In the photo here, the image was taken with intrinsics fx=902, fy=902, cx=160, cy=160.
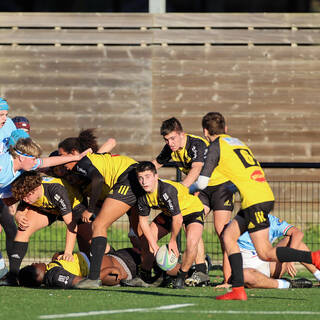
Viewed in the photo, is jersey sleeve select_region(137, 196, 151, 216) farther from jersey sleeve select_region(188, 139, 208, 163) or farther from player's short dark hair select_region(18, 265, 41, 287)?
player's short dark hair select_region(18, 265, 41, 287)

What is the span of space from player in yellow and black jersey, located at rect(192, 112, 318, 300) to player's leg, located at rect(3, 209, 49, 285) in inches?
99.0

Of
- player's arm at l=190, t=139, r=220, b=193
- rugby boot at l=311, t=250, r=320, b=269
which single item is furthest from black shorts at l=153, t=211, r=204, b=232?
rugby boot at l=311, t=250, r=320, b=269

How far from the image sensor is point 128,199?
1022 centimetres

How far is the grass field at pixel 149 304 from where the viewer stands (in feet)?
24.2

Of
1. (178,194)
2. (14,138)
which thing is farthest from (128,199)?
(14,138)

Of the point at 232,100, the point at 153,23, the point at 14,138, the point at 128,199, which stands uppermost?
the point at 153,23

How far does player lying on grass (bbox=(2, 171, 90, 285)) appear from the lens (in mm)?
10086

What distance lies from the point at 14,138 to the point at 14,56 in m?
6.57

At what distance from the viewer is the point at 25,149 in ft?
32.5

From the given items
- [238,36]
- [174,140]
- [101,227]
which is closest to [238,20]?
[238,36]

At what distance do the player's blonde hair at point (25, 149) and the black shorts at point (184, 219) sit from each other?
1736 mm

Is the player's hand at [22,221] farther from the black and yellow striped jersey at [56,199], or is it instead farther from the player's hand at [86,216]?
the player's hand at [86,216]

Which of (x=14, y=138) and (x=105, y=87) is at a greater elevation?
(x=105, y=87)

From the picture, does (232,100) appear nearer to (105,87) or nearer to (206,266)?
(105,87)
